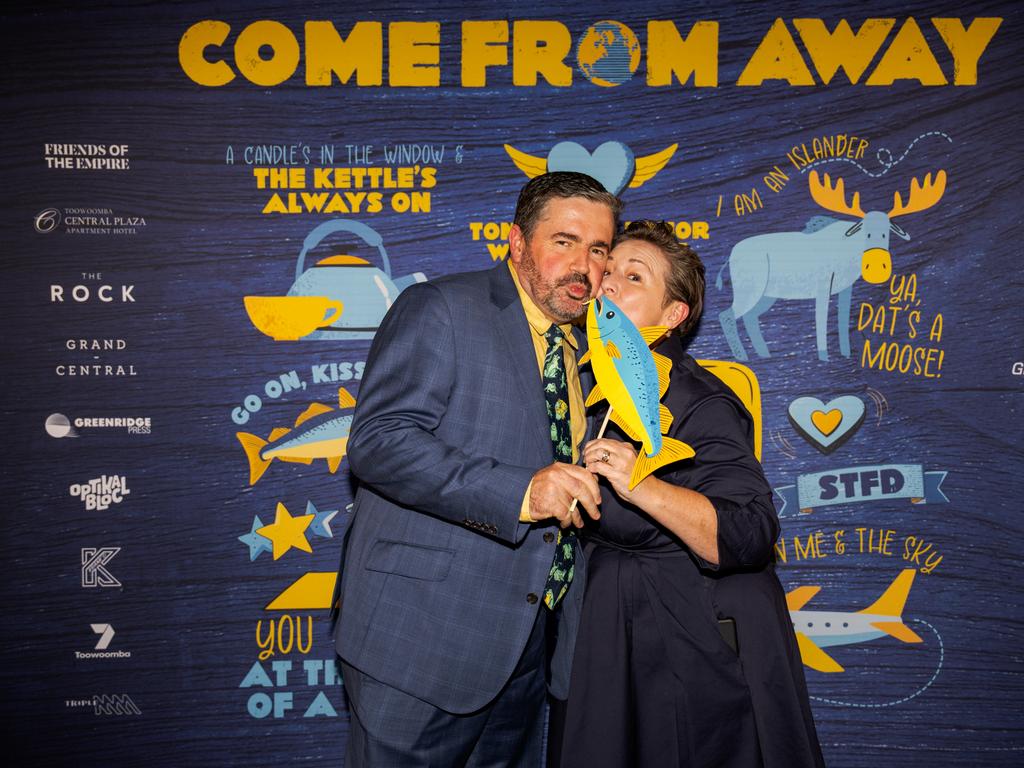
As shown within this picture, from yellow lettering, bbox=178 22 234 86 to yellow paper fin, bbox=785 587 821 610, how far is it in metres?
2.31

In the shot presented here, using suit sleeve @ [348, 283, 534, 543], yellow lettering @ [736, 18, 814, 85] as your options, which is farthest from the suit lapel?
yellow lettering @ [736, 18, 814, 85]

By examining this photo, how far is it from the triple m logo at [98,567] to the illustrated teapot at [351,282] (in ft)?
2.97

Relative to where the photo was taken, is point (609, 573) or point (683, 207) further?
point (683, 207)

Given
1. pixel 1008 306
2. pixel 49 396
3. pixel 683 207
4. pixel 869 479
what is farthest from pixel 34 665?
pixel 1008 306

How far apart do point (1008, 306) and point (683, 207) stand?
3.36 feet

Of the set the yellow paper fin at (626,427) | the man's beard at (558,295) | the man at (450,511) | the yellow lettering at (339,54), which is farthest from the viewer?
the yellow lettering at (339,54)

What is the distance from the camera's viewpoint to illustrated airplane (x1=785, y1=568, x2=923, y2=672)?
8.15 ft

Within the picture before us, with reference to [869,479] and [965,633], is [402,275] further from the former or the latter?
[965,633]

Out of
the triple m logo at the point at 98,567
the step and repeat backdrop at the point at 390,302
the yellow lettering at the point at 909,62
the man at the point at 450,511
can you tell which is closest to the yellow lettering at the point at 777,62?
the step and repeat backdrop at the point at 390,302

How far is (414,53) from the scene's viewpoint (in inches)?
96.6

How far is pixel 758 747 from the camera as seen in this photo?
1605mm

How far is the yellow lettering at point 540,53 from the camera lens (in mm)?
2445

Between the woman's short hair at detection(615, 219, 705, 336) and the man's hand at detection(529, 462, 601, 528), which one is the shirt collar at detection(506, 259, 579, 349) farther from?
the man's hand at detection(529, 462, 601, 528)

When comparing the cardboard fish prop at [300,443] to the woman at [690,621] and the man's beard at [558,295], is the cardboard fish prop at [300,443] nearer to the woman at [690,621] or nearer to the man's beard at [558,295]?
the man's beard at [558,295]
